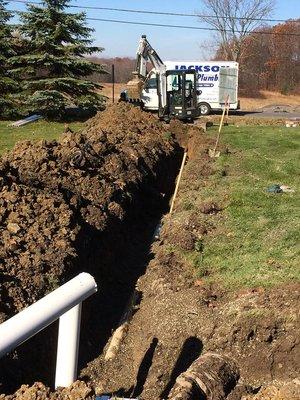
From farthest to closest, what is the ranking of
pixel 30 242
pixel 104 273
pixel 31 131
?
pixel 31 131 → pixel 104 273 → pixel 30 242

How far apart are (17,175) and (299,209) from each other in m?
5.29

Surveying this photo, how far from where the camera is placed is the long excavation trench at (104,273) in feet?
15.6

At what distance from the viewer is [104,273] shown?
7.15 meters

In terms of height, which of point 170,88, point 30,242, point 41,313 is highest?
point 170,88

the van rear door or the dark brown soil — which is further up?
the van rear door

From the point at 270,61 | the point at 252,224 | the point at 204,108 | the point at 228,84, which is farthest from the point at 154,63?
the point at 270,61

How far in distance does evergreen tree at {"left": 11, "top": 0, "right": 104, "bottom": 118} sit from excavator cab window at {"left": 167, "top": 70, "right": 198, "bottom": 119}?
123 inches

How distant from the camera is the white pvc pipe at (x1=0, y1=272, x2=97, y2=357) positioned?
5.77 ft

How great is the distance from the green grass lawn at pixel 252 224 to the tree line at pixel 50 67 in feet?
30.2

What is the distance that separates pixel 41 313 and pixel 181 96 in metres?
20.0

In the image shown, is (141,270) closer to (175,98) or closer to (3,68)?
(175,98)

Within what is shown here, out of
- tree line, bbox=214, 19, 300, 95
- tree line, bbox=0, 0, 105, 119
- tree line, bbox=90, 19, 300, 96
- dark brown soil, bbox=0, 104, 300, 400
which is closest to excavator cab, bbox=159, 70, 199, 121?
tree line, bbox=0, 0, 105, 119

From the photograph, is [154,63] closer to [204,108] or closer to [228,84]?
[204,108]

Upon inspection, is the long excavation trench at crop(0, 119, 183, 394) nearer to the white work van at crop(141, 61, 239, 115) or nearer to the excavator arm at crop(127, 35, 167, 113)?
the excavator arm at crop(127, 35, 167, 113)
